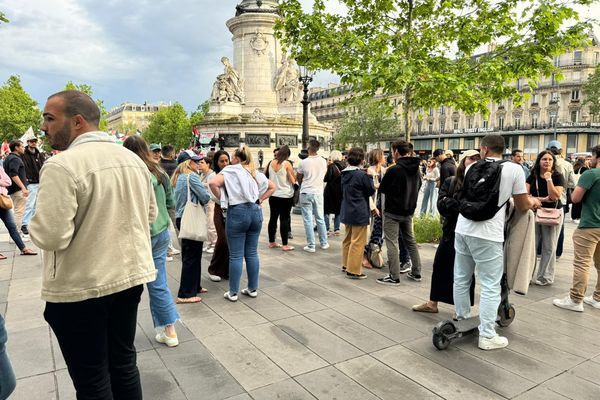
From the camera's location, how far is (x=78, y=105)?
2303mm

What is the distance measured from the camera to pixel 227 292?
570cm

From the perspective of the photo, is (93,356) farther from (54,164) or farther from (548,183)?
(548,183)

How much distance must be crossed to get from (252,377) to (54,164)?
96.0 inches

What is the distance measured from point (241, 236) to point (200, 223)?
0.55 m

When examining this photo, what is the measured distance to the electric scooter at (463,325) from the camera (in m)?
4.12

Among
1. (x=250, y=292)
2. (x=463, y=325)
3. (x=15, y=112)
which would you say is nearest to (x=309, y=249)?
(x=250, y=292)

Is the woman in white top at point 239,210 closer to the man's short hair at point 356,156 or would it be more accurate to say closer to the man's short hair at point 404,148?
the man's short hair at point 356,156

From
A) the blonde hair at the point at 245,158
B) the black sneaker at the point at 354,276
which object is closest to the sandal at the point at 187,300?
the blonde hair at the point at 245,158

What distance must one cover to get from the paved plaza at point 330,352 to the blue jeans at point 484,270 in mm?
339

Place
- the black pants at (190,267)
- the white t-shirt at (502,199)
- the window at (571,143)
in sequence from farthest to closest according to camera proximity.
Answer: the window at (571,143), the black pants at (190,267), the white t-shirt at (502,199)

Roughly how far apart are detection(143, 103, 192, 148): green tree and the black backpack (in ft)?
252

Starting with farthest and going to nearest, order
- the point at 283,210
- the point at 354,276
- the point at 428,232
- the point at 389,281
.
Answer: the point at 428,232, the point at 283,210, the point at 354,276, the point at 389,281

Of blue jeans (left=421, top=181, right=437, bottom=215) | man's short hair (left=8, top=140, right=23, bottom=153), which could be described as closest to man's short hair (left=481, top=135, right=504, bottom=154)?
blue jeans (left=421, top=181, right=437, bottom=215)

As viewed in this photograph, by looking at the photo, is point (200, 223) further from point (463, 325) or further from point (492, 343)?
point (492, 343)
